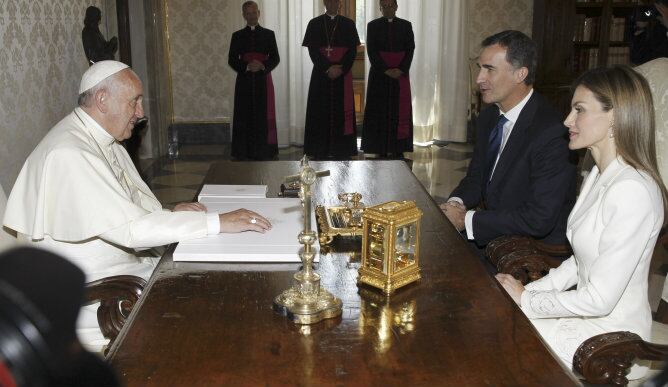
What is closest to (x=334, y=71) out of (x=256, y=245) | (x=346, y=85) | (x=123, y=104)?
(x=346, y=85)

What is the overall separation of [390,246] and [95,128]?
1500mm

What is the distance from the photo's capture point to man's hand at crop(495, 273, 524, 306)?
2.37 meters

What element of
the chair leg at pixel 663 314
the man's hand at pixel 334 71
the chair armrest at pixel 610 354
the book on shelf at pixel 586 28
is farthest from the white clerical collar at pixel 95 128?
the book on shelf at pixel 586 28

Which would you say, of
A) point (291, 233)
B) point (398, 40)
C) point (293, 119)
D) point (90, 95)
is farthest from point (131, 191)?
point (293, 119)

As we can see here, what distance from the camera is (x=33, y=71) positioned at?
4.14 m

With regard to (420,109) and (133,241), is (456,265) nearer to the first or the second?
(133,241)

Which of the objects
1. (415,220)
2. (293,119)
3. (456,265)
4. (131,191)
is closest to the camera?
(415,220)

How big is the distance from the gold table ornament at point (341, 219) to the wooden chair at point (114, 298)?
0.63 metres

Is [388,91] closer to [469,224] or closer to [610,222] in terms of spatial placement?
[469,224]

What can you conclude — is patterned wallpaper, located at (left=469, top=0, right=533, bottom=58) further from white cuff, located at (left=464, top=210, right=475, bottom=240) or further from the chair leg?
the chair leg

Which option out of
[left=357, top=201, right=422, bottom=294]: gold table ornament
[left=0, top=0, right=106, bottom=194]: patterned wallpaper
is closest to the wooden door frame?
[left=0, top=0, right=106, bottom=194]: patterned wallpaper

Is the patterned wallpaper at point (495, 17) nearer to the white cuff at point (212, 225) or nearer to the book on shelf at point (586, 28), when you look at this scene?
the book on shelf at point (586, 28)

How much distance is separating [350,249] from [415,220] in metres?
0.40

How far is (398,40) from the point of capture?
8.92 metres
